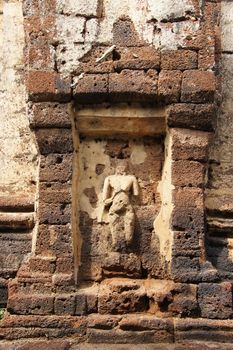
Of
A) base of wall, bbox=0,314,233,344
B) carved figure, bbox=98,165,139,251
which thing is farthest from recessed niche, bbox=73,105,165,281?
base of wall, bbox=0,314,233,344

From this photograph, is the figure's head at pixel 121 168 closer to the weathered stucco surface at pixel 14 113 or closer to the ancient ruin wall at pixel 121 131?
the ancient ruin wall at pixel 121 131

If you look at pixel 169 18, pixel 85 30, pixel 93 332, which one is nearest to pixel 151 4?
pixel 169 18

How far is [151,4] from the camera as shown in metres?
5.63

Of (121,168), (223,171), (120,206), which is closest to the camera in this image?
(120,206)

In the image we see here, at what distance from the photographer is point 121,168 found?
228 inches

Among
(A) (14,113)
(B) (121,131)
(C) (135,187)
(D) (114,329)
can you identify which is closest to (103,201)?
(C) (135,187)

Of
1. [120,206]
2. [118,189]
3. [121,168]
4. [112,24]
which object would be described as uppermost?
[112,24]

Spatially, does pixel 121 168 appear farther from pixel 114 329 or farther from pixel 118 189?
pixel 114 329

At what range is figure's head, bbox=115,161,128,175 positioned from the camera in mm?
5777

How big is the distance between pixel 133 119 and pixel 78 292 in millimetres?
2007

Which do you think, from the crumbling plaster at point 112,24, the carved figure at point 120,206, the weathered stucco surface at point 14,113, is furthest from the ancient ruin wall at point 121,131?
the weathered stucco surface at point 14,113

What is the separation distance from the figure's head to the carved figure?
28 millimetres

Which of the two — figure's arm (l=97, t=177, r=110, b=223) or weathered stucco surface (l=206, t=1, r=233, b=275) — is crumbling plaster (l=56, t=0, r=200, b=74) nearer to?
weathered stucco surface (l=206, t=1, r=233, b=275)

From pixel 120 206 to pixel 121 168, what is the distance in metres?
0.49
